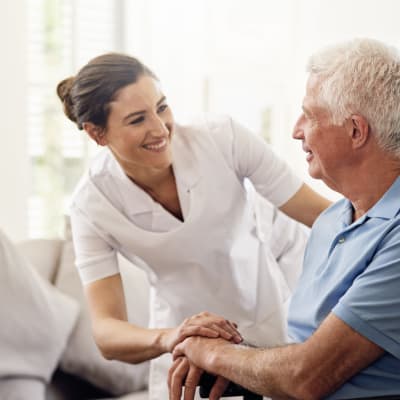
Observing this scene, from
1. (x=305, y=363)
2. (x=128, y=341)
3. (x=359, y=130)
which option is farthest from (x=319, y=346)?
(x=128, y=341)

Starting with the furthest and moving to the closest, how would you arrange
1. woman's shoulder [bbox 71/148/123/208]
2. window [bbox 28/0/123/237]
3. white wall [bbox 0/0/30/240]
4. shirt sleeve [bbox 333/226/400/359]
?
window [bbox 28/0/123/237]
white wall [bbox 0/0/30/240]
woman's shoulder [bbox 71/148/123/208]
shirt sleeve [bbox 333/226/400/359]

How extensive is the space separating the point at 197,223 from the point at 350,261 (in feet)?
1.69

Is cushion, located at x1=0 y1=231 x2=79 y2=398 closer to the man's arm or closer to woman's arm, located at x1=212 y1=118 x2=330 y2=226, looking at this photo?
woman's arm, located at x1=212 y1=118 x2=330 y2=226

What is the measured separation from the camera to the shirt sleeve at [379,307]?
48.1 inches

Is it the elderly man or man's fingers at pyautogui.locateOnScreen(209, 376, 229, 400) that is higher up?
the elderly man

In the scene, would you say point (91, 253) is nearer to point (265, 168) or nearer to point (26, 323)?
point (265, 168)

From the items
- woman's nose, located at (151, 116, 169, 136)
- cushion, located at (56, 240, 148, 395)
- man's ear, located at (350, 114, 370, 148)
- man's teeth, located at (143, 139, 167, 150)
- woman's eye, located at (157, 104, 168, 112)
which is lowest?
cushion, located at (56, 240, 148, 395)

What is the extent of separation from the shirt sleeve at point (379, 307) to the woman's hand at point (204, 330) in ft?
1.05

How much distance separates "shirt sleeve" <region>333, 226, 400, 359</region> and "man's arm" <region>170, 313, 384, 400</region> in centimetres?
2

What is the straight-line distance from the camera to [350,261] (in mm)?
1376

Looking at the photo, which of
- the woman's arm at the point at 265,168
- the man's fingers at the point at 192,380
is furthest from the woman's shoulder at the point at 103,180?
the man's fingers at the point at 192,380

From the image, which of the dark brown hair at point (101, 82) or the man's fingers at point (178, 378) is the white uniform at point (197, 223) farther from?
the man's fingers at point (178, 378)

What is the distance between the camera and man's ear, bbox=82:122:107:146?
1.74 metres

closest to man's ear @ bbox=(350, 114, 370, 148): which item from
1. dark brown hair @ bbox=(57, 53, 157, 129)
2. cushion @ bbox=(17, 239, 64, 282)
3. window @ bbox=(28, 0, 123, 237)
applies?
dark brown hair @ bbox=(57, 53, 157, 129)
